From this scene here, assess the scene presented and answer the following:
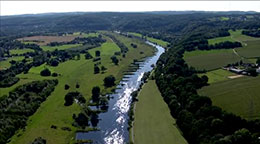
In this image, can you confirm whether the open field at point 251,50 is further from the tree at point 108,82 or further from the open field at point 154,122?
the tree at point 108,82

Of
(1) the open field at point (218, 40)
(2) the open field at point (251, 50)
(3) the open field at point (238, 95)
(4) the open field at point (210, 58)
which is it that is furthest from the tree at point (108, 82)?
(1) the open field at point (218, 40)

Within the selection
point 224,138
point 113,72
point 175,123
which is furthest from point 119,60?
point 224,138

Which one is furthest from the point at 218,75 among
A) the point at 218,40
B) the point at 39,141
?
the point at 218,40

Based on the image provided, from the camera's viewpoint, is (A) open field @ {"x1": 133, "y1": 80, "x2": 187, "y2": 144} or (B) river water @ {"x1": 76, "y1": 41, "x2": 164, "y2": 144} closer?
(A) open field @ {"x1": 133, "y1": 80, "x2": 187, "y2": 144}

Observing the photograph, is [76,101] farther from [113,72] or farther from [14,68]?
[14,68]

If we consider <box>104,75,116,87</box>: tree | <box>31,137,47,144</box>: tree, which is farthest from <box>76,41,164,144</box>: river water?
<box>31,137,47,144</box>: tree

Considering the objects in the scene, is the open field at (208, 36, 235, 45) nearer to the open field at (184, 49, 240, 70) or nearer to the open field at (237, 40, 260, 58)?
the open field at (237, 40, 260, 58)
